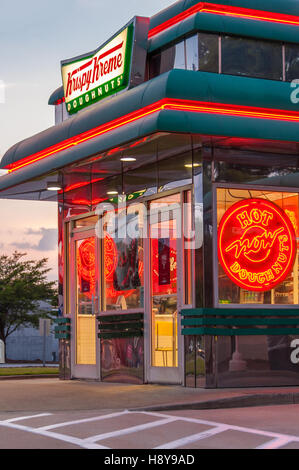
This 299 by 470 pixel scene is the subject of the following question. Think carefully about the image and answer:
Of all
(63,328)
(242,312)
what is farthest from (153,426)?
(63,328)

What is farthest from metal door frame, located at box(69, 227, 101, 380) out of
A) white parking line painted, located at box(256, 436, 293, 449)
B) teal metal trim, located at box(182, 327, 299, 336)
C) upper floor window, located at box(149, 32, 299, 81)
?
white parking line painted, located at box(256, 436, 293, 449)

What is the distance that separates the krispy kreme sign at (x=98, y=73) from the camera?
1473 cm

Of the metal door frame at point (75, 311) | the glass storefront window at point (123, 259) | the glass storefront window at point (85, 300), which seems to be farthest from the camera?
the glass storefront window at point (85, 300)

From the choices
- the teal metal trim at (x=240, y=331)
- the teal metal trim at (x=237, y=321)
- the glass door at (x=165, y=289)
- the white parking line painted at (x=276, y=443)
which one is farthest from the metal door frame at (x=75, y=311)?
the white parking line painted at (x=276, y=443)

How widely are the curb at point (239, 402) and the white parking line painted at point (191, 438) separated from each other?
186 cm

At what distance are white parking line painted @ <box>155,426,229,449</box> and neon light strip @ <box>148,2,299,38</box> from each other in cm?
714

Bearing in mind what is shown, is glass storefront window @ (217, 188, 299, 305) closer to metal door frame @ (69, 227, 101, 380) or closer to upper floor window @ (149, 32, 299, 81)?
upper floor window @ (149, 32, 299, 81)

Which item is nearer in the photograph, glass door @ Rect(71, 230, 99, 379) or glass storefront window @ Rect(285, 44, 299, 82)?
glass storefront window @ Rect(285, 44, 299, 82)

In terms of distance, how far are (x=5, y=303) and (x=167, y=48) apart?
4236 centimetres

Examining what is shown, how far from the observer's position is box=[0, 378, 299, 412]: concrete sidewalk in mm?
11531

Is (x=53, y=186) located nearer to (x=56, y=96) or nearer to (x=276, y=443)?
(x=56, y=96)

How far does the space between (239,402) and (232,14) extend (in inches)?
242

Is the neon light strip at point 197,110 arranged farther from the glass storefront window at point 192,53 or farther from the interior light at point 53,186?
the interior light at point 53,186

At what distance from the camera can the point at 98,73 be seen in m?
15.7
